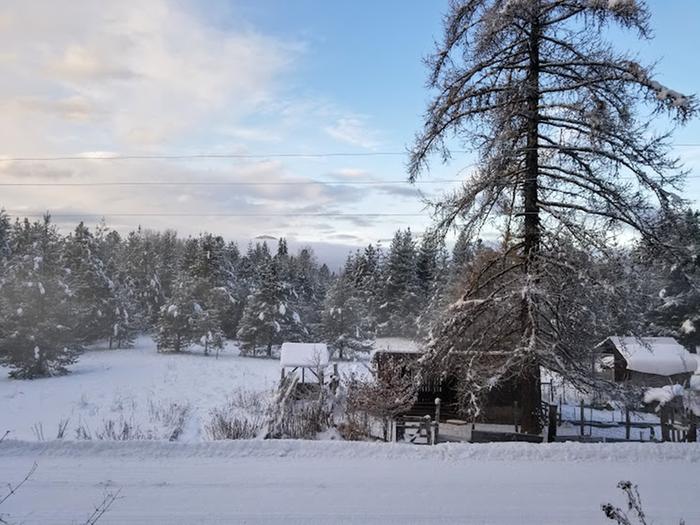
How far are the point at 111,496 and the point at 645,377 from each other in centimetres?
3046

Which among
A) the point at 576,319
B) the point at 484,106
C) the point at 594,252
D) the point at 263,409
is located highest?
the point at 484,106

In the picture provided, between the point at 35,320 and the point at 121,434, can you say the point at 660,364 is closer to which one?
the point at 121,434

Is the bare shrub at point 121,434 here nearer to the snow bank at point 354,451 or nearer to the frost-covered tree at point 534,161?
the snow bank at point 354,451

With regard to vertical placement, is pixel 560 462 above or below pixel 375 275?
below

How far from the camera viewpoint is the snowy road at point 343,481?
5.09 meters

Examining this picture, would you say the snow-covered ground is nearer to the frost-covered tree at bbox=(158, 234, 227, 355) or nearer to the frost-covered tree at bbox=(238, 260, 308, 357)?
the frost-covered tree at bbox=(158, 234, 227, 355)

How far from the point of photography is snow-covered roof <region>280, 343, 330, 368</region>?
76.3 ft

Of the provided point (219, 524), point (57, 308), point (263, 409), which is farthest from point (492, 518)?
point (57, 308)

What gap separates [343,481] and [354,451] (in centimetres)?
96

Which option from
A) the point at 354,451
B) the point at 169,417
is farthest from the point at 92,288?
the point at 354,451

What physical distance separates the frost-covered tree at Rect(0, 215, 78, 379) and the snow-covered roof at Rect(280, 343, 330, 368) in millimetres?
15908

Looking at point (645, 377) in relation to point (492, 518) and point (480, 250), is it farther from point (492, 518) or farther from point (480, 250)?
point (492, 518)

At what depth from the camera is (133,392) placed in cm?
2342

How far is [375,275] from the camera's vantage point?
5406cm
